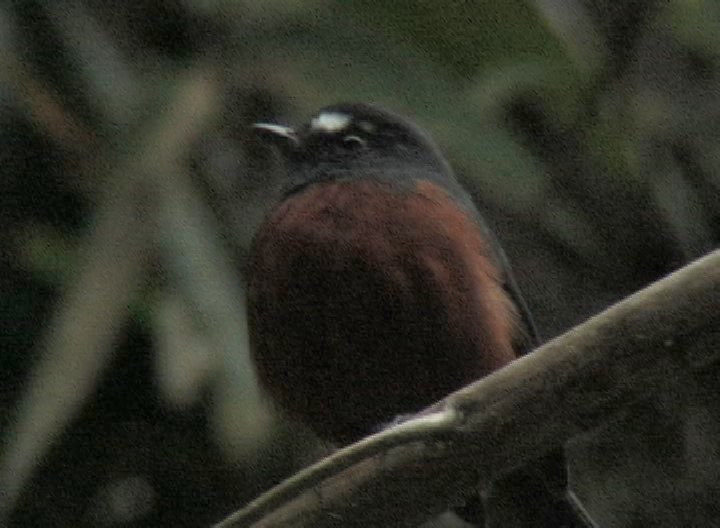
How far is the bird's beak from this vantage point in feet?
12.3

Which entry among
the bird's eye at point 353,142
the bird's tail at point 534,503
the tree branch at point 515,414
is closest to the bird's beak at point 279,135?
the bird's eye at point 353,142

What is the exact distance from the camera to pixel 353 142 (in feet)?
12.1

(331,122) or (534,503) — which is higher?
(331,122)

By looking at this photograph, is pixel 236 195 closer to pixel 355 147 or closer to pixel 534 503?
pixel 355 147

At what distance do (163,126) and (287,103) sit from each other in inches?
16.2

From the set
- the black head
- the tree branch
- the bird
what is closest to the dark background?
the black head

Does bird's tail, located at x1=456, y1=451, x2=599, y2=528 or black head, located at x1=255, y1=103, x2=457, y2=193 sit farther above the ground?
black head, located at x1=255, y1=103, x2=457, y2=193

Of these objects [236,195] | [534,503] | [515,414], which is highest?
[515,414]

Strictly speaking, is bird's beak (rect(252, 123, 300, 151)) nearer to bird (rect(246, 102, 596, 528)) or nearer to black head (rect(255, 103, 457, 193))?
black head (rect(255, 103, 457, 193))

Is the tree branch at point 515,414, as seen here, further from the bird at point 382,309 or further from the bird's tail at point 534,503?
the bird's tail at point 534,503

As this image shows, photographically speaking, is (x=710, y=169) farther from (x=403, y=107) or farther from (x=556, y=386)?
(x=556, y=386)

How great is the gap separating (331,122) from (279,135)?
12 centimetres

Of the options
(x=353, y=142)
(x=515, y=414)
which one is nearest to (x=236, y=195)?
(x=353, y=142)

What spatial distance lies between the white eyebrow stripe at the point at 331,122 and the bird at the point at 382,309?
155 millimetres
